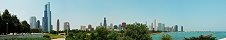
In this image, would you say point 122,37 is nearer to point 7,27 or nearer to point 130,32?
point 130,32

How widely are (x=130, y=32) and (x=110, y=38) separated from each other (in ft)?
7.24

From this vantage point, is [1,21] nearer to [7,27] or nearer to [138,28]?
[7,27]

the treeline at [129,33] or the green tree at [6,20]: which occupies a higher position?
the green tree at [6,20]

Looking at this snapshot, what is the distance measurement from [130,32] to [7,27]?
1429 inches

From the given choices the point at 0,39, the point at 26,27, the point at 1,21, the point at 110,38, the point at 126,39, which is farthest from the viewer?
the point at 26,27

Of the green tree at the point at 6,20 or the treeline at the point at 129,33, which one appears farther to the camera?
the green tree at the point at 6,20

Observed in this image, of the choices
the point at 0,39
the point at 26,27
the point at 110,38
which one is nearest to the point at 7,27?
the point at 0,39

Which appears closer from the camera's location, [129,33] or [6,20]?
[129,33]

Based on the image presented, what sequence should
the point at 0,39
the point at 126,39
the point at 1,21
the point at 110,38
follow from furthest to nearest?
the point at 1,21, the point at 0,39, the point at 110,38, the point at 126,39

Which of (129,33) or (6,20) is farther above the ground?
(6,20)

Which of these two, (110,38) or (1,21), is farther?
(1,21)

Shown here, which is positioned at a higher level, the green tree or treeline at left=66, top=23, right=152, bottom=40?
the green tree

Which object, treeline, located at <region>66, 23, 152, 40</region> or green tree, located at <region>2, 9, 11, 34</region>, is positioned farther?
green tree, located at <region>2, 9, 11, 34</region>

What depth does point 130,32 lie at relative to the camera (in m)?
28.6
